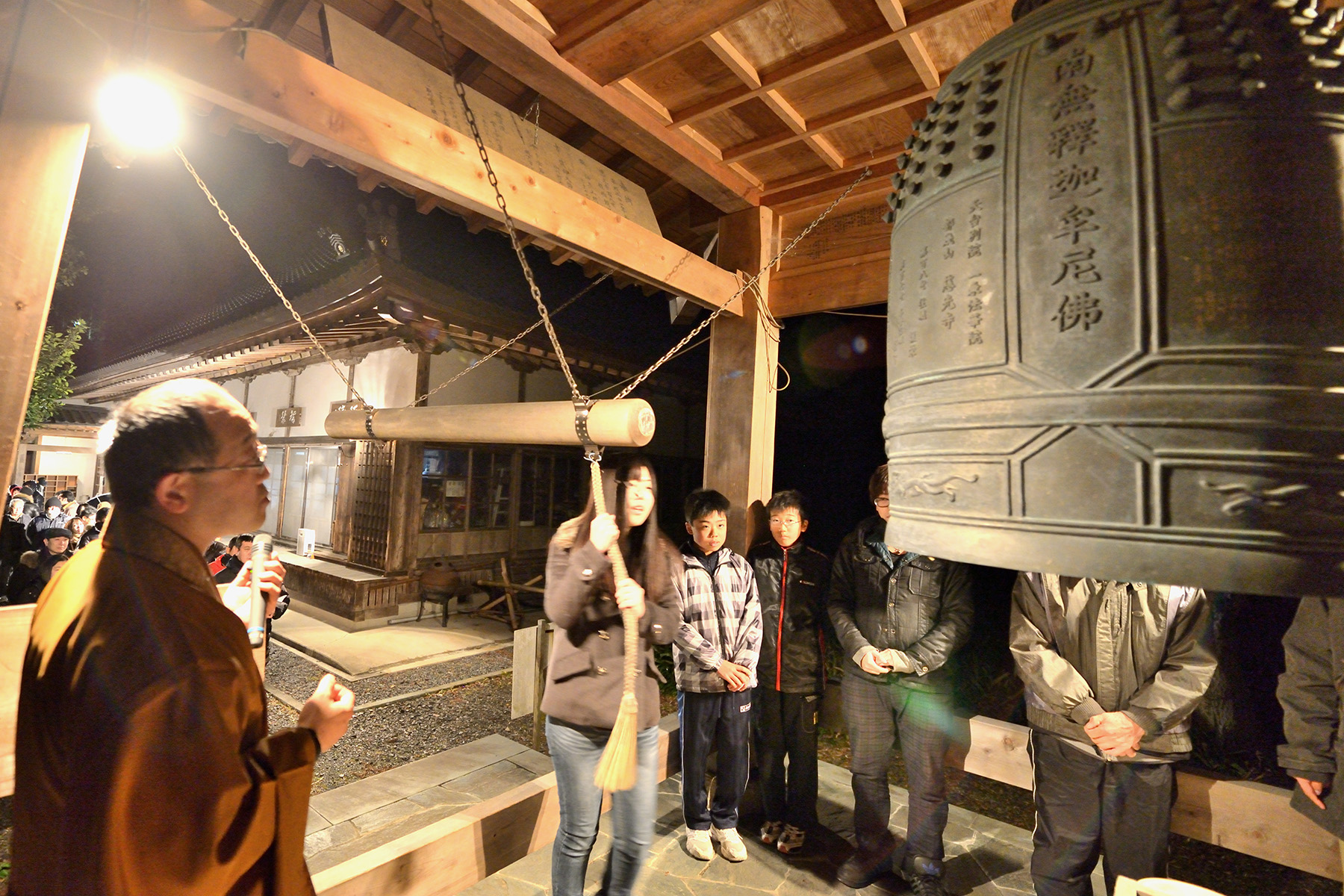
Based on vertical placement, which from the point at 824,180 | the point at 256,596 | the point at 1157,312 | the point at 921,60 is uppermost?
the point at 824,180

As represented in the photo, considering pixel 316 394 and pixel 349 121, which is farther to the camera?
pixel 316 394

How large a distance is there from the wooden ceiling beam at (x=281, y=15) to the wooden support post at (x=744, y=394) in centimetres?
280

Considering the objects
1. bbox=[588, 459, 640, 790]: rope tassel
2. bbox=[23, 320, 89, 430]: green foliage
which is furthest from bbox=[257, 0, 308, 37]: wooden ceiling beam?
bbox=[23, 320, 89, 430]: green foliage

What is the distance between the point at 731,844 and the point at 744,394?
114 inches

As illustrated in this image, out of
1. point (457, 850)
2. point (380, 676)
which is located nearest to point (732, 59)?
Result: point (457, 850)

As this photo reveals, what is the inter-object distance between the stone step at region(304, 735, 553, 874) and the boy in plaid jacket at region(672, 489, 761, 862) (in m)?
1.61

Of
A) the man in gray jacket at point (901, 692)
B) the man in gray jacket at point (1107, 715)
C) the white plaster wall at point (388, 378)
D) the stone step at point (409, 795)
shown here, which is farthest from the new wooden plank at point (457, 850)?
the white plaster wall at point (388, 378)

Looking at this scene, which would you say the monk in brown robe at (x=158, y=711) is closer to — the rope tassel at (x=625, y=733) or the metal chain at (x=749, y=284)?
the rope tassel at (x=625, y=733)

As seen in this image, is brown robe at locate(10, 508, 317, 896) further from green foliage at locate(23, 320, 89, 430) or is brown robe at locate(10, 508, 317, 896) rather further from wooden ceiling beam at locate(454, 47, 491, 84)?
green foliage at locate(23, 320, 89, 430)

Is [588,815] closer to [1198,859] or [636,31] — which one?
[636,31]

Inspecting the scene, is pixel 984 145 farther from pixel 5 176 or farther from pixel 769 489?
pixel 769 489

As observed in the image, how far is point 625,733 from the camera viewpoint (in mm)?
2516

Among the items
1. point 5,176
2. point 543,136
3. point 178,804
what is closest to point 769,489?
point 543,136

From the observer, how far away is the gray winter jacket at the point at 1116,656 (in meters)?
2.55
